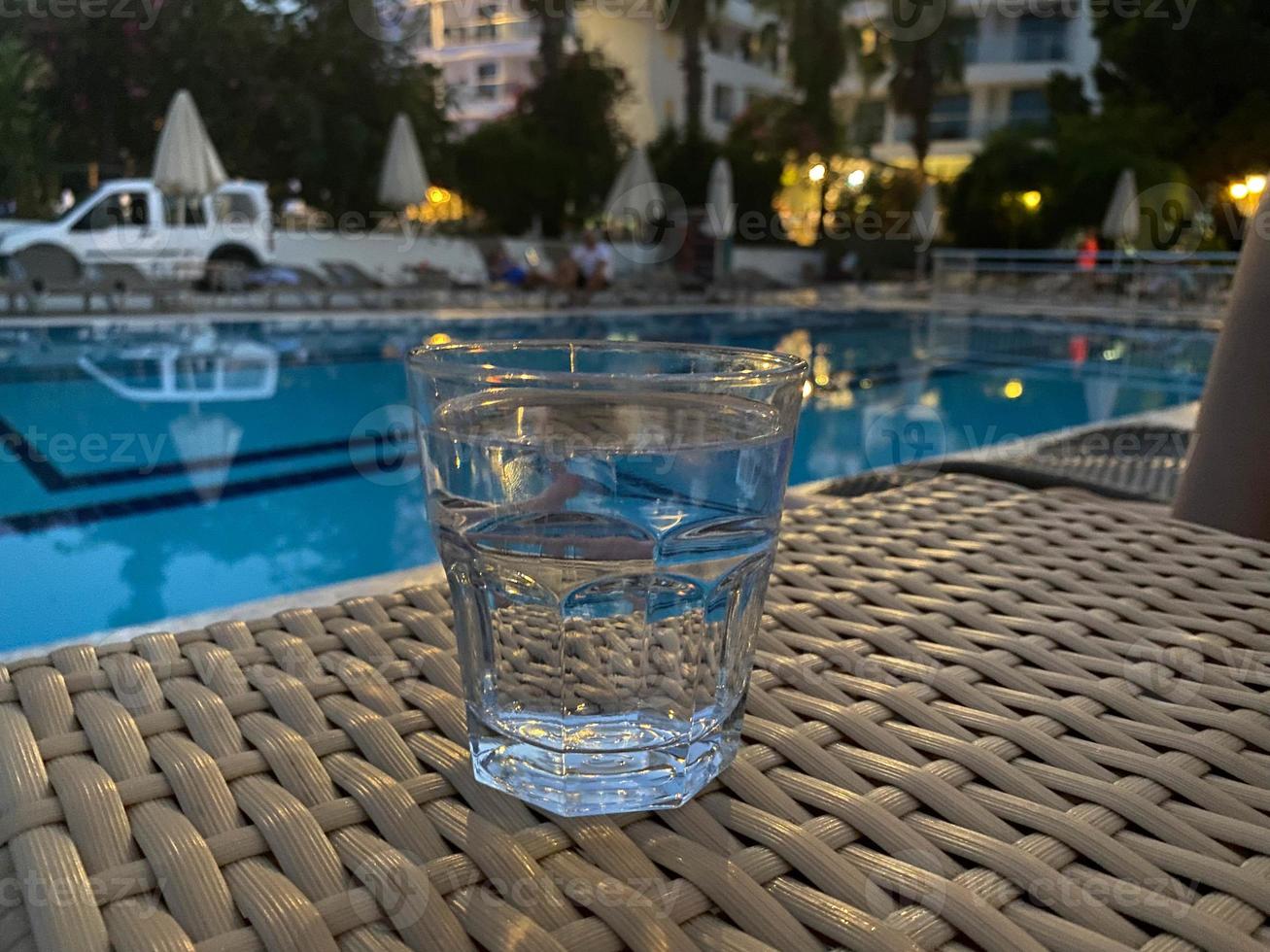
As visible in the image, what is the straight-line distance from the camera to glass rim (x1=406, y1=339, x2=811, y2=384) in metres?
0.27

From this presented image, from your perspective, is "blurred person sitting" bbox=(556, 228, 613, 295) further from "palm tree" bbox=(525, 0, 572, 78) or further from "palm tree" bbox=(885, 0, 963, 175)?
"palm tree" bbox=(885, 0, 963, 175)

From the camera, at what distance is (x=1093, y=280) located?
32.9ft

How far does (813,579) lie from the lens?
50 cm

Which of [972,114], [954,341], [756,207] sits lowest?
[954,341]

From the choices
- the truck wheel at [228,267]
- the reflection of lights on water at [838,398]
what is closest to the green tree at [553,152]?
the truck wheel at [228,267]

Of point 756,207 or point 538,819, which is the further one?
point 756,207

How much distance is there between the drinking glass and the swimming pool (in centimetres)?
60

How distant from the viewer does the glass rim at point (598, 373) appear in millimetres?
273

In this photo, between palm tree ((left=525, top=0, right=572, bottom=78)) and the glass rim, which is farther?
palm tree ((left=525, top=0, right=572, bottom=78))

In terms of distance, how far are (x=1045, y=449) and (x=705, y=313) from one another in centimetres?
819

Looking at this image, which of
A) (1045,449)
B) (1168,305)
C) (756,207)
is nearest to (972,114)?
(756,207)

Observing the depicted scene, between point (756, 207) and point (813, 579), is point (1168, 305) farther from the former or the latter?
point (813, 579)

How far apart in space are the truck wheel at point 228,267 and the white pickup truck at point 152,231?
1 cm

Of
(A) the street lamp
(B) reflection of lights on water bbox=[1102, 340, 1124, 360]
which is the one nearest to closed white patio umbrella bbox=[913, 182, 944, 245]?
(A) the street lamp
